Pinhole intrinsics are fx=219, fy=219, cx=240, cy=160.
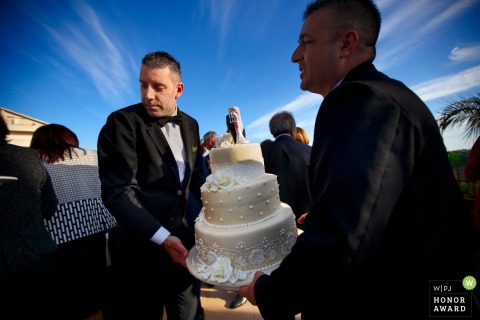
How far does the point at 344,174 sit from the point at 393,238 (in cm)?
43

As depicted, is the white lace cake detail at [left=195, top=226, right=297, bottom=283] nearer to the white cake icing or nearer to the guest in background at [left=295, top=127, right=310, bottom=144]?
the white cake icing

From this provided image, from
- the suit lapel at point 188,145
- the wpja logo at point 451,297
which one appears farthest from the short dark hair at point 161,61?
the wpja logo at point 451,297

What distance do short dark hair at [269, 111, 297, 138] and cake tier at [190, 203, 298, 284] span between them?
104 inches

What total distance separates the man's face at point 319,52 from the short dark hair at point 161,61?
145 centimetres

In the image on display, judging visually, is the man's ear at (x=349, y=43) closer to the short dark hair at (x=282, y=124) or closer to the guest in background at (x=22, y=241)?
the short dark hair at (x=282, y=124)

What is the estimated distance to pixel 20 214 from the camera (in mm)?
2236

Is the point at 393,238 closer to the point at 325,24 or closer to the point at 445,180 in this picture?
the point at 445,180

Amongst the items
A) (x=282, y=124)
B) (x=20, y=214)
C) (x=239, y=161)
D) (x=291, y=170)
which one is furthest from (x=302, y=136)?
(x=20, y=214)

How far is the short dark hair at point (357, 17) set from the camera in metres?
1.43

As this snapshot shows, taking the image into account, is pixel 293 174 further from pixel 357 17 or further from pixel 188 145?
Answer: pixel 357 17

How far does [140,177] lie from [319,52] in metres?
2.01

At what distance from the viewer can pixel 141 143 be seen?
2311mm

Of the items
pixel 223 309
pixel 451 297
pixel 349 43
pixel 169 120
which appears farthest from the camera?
pixel 223 309

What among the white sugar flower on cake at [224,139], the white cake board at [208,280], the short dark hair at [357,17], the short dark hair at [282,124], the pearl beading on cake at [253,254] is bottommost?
the white cake board at [208,280]
